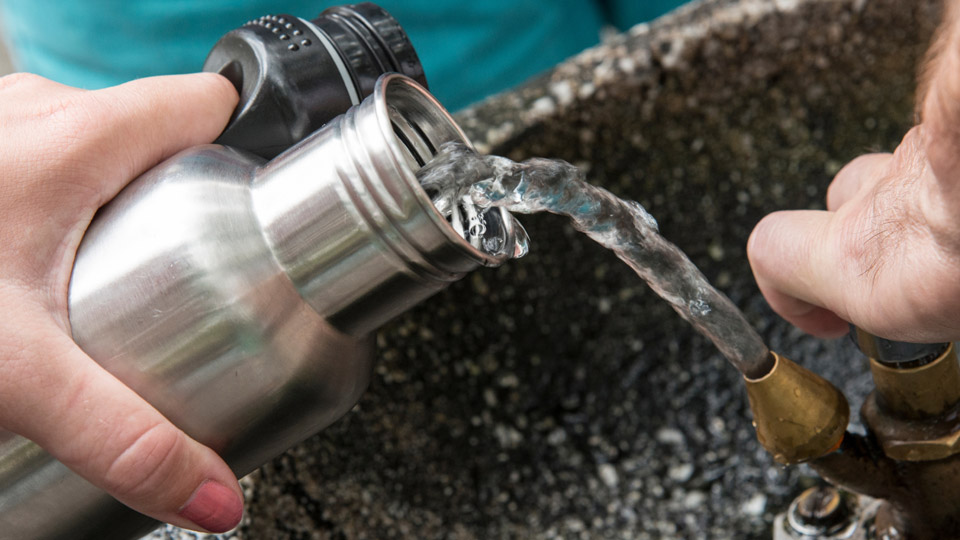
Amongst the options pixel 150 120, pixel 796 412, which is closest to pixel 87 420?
pixel 150 120

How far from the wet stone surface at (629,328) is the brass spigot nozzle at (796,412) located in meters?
0.17

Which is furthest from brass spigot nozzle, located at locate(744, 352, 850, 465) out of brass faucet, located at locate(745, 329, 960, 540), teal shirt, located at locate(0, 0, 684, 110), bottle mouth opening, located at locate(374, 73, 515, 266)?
teal shirt, located at locate(0, 0, 684, 110)

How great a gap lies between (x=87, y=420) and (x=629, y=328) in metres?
0.42

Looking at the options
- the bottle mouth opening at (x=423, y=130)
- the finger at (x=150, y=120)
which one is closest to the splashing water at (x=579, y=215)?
the bottle mouth opening at (x=423, y=130)

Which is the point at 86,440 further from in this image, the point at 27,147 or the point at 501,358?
the point at 501,358

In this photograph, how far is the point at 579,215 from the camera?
355 mm

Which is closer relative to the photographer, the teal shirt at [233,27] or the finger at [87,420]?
the finger at [87,420]

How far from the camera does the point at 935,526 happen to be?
41 centimetres

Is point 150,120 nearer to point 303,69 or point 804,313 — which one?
point 303,69

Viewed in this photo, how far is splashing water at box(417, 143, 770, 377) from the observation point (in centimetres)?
32

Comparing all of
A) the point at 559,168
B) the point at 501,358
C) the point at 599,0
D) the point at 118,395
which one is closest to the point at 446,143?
the point at 559,168

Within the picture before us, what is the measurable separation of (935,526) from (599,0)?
Result: 0.60 meters

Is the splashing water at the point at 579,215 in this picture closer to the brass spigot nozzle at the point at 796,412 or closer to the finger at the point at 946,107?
the brass spigot nozzle at the point at 796,412

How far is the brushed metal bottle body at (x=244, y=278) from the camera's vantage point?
0.30 m
